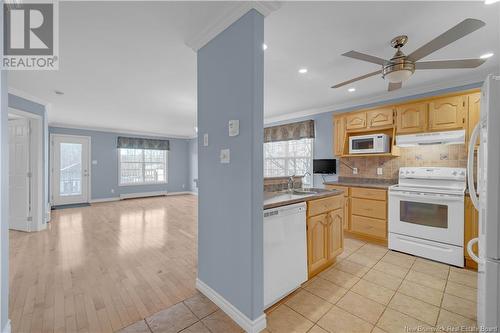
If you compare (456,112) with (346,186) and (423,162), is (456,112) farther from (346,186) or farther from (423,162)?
(346,186)

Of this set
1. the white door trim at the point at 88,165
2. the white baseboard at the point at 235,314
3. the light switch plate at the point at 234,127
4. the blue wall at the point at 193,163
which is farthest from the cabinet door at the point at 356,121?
the white door trim at the point at 88,165

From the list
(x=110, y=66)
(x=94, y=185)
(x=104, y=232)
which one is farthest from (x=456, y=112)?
(x=94, y=185)

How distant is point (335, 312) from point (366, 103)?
3.51 m

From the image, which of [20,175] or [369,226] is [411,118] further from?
[20,175]

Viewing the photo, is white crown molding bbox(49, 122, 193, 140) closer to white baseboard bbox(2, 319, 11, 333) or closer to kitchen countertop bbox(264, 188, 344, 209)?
white baseboard bbox(2, 319, 11, 333)

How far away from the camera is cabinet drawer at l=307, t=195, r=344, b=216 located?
2.15 meters

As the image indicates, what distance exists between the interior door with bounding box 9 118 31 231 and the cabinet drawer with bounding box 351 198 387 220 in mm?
→ 5817

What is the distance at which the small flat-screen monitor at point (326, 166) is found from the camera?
4.29 m

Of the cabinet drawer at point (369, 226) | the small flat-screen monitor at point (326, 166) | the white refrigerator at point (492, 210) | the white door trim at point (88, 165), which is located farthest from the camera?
the white door trim at point (88, 165)

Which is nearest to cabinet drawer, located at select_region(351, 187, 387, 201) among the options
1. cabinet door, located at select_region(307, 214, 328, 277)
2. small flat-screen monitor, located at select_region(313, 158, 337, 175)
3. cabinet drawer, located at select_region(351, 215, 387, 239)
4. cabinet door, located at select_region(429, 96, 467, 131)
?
cabinet drawer, located at select_region(351, 215, 387, 239)

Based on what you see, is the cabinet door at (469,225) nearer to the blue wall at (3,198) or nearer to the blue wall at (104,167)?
the blue wall at (3,198)

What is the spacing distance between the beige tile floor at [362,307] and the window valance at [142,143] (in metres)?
6.82

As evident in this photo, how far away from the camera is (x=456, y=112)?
291 centimetres

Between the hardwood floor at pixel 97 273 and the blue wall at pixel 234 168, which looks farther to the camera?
the hardwood floor at pixel 97 273
